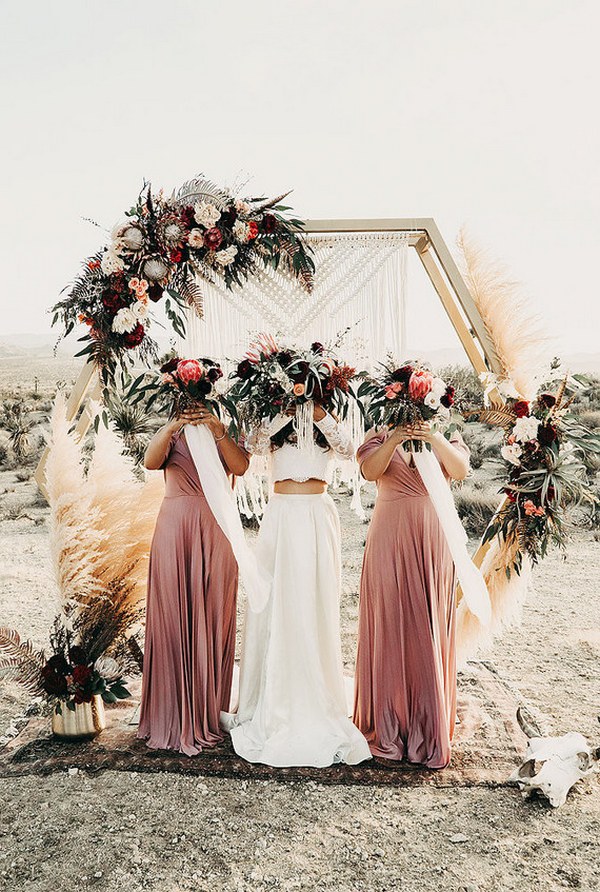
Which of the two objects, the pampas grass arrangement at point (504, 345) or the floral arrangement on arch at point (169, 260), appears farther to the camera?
the pampas grass arrangement at point (504, 345)

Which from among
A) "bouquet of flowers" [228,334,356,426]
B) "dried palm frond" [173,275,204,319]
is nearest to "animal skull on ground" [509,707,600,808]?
"bouquet of flowers" [228,334,356,426]

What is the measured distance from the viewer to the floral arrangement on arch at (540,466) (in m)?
5.26

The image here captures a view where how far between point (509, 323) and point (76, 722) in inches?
154

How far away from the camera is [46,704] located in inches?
213

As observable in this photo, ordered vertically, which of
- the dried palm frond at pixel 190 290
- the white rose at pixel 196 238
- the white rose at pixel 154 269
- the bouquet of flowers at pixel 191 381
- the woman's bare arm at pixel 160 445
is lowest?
the woman's bare arm at pixel 160 445

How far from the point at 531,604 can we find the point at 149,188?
656 centimetres

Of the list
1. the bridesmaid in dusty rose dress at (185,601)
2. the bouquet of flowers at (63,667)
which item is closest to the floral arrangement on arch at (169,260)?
the bridesmaid in dusty rose dress at (185,601)

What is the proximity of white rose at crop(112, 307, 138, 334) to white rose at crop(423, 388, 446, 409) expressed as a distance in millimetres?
1999

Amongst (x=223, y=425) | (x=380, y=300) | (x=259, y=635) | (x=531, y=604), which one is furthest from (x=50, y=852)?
(x=531, y=604)

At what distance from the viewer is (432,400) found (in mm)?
4773

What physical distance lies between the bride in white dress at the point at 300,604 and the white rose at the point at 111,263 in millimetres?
1452

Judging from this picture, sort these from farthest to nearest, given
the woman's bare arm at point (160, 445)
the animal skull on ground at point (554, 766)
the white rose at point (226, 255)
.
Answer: the white rose at point (226, 255) < the woman's bare arm at point (160, 445) < the animal skull on ground at point (554, 766)

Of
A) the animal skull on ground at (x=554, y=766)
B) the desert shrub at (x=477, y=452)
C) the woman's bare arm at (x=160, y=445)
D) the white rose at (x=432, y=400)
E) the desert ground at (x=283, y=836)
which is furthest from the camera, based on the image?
the desert shrub at (x=477, y=452)

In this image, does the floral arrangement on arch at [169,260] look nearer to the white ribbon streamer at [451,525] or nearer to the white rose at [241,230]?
the white rose at [241,230]
